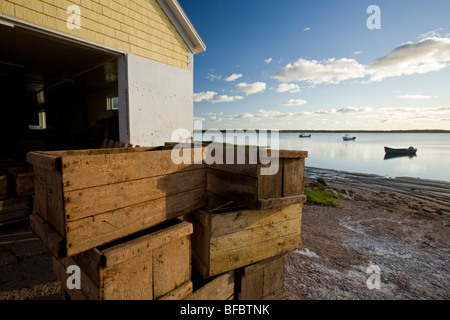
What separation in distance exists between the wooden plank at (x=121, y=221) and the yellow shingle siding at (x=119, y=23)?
5.10 meters

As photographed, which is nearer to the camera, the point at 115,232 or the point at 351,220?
the point at 115,232

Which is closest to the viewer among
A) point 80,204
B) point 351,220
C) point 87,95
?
point 80,204

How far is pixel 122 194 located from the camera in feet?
5.73

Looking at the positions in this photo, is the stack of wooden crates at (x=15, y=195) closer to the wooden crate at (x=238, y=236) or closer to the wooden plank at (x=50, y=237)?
the wooden plank at (x=50, y=237)

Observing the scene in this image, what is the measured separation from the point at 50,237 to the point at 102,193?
17.6 inches

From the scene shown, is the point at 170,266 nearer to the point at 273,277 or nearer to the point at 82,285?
the point at 82,285

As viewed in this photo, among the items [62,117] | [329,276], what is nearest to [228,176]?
[329,276]

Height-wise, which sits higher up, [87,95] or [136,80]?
[87,95]

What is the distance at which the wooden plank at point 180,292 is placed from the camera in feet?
6.43

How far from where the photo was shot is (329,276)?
13.0 feet

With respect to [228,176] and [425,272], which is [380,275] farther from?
[228,176]

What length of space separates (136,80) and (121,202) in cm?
528

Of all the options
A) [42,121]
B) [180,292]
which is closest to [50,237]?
[180,292]

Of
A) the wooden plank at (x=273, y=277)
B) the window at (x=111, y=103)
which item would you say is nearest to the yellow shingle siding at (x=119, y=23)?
the wooden plank at (x=273, y=277)
